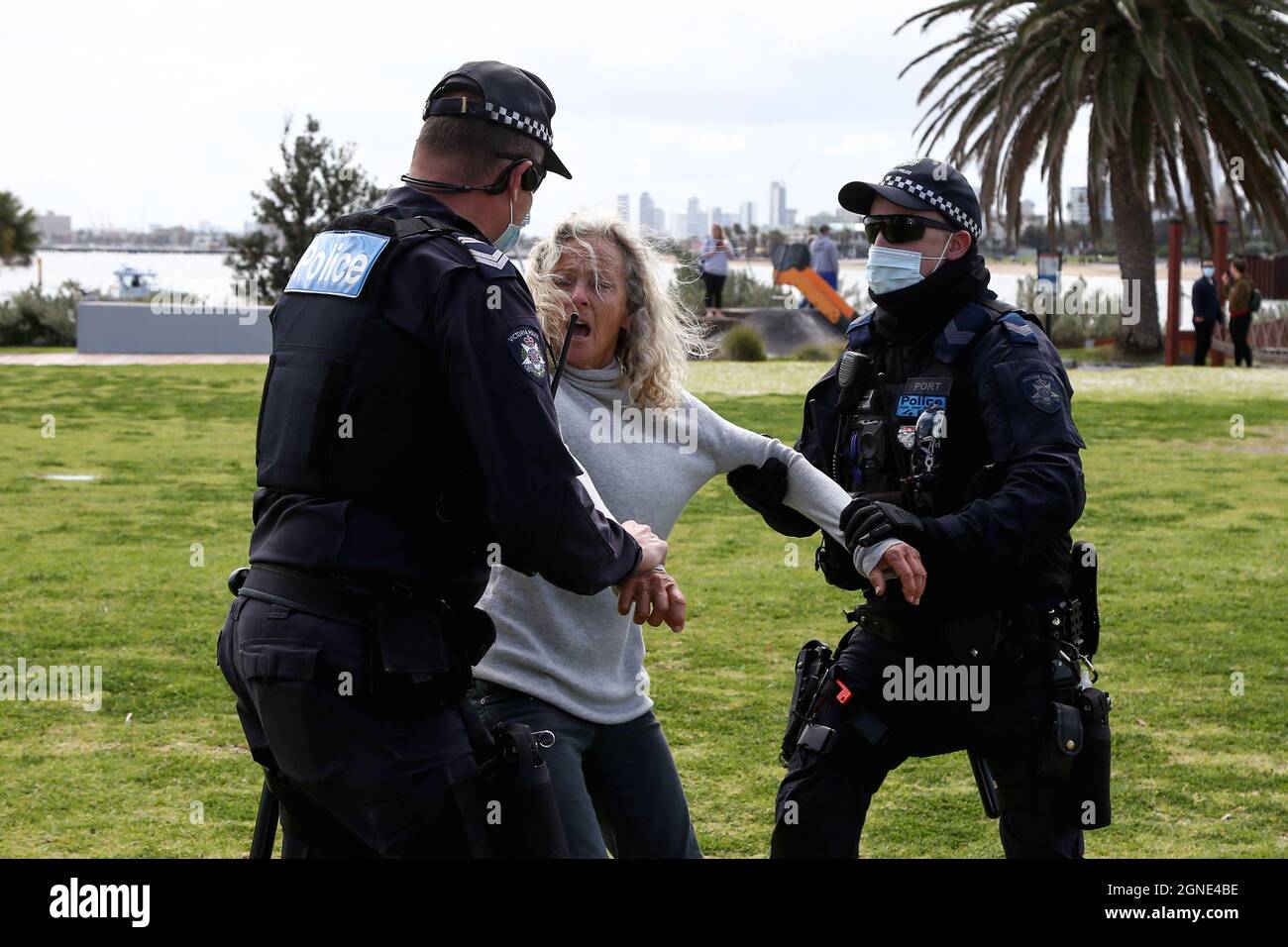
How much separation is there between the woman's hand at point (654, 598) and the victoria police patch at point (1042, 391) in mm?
1285

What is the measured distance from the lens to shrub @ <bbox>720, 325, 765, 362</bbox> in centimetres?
2733

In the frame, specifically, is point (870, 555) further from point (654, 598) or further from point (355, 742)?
point (355, 742)

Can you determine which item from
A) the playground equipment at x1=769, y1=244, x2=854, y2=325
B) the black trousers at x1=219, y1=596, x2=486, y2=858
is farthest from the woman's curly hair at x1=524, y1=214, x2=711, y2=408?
the playground equipment at x1=769, y1=244, x2=854, y2=325

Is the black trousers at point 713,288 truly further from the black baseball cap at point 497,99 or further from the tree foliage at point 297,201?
the black baseball cap at point 497,99

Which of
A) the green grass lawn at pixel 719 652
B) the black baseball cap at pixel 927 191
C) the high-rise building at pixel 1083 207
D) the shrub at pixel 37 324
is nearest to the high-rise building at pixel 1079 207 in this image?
the high-rise building at pixel 1083 207

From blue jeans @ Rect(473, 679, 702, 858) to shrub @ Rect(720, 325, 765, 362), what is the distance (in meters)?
23.7

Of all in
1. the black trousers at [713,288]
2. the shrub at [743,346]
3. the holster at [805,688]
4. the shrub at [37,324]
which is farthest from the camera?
the shrub at [37,324]

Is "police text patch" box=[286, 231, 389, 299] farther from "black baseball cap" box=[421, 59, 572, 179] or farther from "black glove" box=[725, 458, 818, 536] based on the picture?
"black glove" box=[725, 458, 818, 536]

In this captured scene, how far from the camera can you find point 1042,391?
4.03 m

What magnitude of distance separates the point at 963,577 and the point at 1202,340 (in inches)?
1016

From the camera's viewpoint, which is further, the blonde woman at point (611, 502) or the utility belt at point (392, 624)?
the blonde woman at point (611, 502)

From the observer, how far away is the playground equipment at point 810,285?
3097 centimetres

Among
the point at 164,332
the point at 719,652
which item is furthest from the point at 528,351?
the point at 164,332

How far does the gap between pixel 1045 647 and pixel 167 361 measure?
2489 cm
